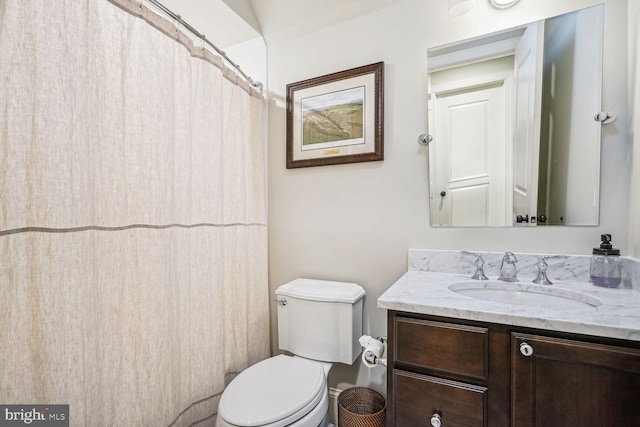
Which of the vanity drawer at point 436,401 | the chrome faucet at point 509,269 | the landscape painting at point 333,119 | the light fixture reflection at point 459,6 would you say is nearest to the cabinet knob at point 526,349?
the vanity drawer at point 436,401

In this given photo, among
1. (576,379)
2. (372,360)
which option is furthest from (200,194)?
(576,379)

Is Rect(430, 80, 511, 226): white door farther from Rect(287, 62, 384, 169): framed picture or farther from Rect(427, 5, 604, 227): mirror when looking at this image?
Rect(287, 62, 384, 169): framed picture

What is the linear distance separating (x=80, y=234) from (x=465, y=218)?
4.94ft

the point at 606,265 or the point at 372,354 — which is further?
Answer: the point at 372,354

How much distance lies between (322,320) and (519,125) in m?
1.28

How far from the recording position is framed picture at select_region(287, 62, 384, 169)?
1.52 metres

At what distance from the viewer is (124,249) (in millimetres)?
995

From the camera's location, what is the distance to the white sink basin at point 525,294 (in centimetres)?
104

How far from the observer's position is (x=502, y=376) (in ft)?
2.71

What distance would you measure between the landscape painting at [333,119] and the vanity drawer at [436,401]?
45.0 inches

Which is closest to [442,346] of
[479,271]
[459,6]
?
[479,271]

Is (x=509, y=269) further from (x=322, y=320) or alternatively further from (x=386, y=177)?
(x=322, y=320)

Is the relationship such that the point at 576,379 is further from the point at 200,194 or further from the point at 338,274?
the point at 200,194

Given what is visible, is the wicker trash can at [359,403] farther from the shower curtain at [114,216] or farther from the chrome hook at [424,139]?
the chrome hook at [424,139]
